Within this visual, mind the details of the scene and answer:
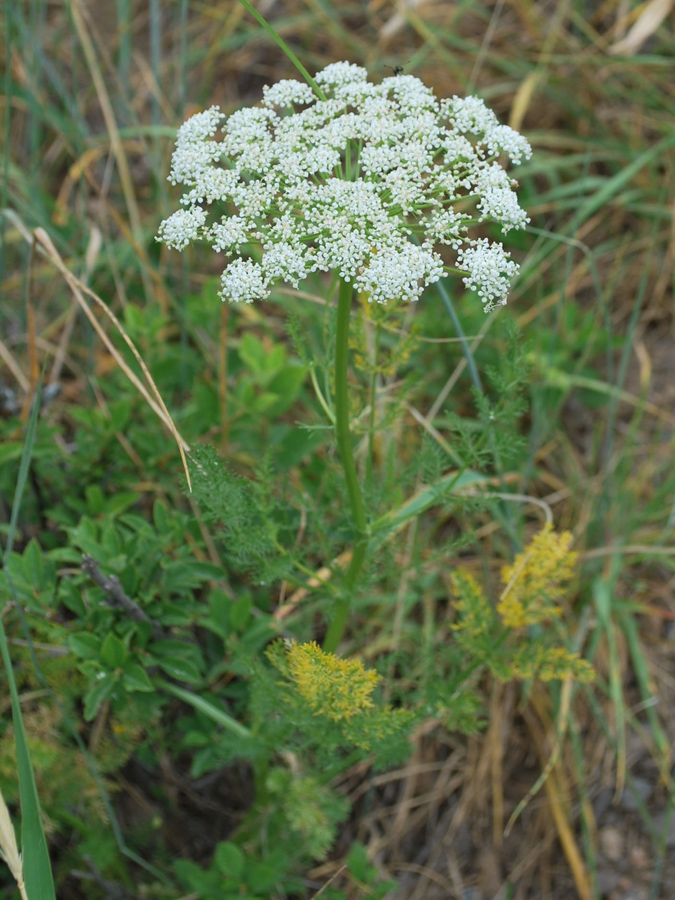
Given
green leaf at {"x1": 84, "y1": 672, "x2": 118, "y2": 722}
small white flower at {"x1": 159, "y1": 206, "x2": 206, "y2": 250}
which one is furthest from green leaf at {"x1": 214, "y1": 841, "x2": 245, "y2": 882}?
small white flower at {"x1": 159, "y1": 206, "x2": 206, "y2": 250}

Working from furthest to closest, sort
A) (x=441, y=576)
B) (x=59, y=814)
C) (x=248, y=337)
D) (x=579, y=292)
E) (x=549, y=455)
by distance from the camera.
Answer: (x=579, y=292), (x=549, y=455), (x=441, y=576), (x=248, y=337), (x=59, y=814)

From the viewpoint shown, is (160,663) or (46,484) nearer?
(160,663)

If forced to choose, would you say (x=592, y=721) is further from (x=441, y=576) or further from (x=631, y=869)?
(x=441, y=576)

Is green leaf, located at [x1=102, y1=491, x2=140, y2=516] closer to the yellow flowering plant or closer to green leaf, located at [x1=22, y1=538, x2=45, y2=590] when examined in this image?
green leaf, located at [x1=22, y1=538, x2=45, y2=590]

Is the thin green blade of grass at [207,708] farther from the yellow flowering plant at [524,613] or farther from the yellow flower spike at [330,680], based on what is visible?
the yellow flowering plant at [524,613]

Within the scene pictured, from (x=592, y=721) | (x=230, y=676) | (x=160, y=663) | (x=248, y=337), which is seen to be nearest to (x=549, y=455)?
(x=592, y=721)

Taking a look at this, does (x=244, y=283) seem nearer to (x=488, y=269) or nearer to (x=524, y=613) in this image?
(x=488, y=269)
